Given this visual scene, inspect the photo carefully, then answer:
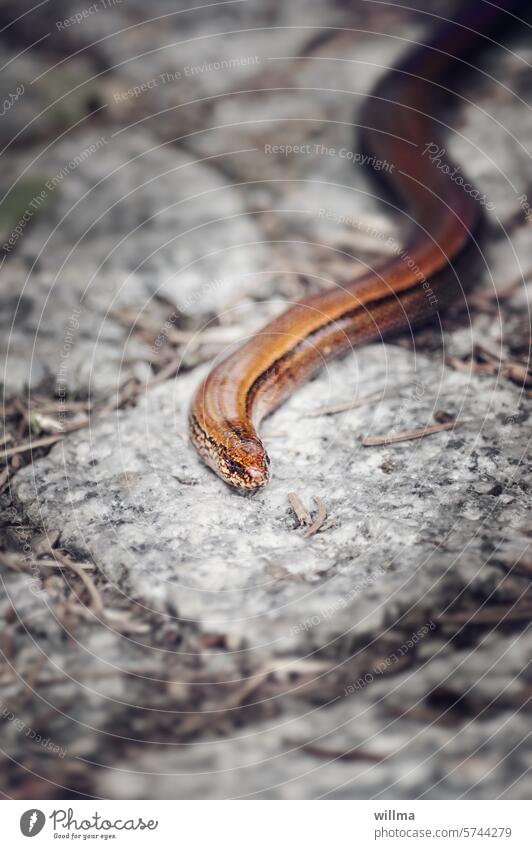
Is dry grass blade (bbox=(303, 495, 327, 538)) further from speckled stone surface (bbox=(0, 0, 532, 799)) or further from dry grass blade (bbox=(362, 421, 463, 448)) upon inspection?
dry grass blade (bbox=(362, 421, 463, 448))

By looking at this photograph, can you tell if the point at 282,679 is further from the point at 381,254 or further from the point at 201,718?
the point at 381,254

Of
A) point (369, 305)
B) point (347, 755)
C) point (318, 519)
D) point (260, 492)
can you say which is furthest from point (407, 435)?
point (347, 755)

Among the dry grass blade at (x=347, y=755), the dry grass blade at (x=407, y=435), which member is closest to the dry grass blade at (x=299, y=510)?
the dry grass blade at (x=407, y=435)

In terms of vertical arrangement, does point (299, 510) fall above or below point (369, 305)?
below

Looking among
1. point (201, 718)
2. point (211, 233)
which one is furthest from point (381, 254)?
point (201, 718)

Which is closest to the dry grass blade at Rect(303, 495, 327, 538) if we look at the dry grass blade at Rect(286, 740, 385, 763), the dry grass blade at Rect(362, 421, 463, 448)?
the dry grass blade at Rect(362, 421, 463, 448)

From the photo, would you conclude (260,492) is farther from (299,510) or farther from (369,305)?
(369,305)

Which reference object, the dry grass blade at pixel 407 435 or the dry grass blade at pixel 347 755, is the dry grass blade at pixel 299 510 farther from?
the dry grass blade at pixel 347 755
